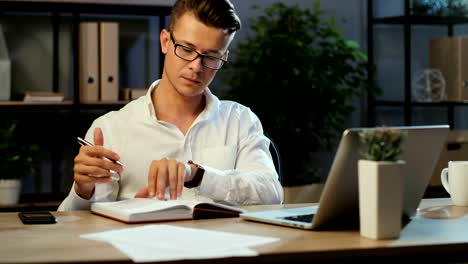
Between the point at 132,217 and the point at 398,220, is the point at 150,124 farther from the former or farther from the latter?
the point at 398,220

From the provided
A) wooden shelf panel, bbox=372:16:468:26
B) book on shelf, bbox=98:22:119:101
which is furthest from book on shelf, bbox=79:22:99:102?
wooden shelf panel, bbox=372:16:468:26

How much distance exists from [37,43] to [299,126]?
4.31ft

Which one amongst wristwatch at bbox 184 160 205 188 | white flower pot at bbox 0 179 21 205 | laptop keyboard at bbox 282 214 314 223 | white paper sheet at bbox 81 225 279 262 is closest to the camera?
white paper sheet at bbox 81 225 279 262

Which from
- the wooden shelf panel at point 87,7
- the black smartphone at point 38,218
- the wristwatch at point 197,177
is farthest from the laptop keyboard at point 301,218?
the wooden shelf panel at point 87,7

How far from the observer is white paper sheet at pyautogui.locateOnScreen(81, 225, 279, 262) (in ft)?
4.20

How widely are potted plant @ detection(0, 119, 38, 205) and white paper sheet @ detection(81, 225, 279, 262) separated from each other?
79.0 inches

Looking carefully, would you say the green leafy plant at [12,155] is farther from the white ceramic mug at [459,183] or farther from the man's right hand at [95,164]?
the white ceramic mug at [459,183]

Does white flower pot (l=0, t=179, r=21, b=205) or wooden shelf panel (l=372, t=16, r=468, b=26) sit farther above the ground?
wooden shelf panel (l=372, t=16, r=468, b=26)

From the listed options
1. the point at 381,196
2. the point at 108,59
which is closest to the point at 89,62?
the point at 108,59

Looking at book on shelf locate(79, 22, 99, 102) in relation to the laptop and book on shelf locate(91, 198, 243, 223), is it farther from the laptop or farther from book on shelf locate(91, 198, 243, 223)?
the laptop

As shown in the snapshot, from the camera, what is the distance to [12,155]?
3.47 metres

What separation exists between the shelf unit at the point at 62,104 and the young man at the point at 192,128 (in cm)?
131

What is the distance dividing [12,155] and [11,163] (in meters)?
0.04

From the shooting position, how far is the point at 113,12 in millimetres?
3748
